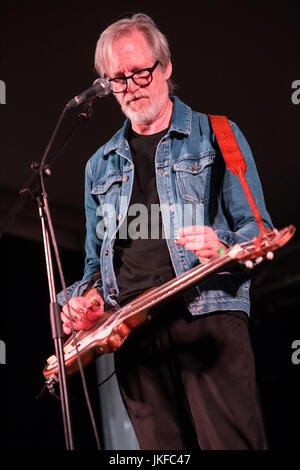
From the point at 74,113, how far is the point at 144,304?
6.90 feet

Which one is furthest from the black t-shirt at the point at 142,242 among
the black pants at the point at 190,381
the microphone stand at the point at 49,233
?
the microphone stand at the point at 49,233

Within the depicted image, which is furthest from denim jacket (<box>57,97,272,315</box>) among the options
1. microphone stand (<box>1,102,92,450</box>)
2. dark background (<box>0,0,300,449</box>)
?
dark background (<box>0,0,300,449</box>)

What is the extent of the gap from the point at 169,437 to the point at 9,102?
2304 mm

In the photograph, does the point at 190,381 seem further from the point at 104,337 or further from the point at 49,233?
the point at 49,233

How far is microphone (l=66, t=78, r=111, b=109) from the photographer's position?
1.71 metres

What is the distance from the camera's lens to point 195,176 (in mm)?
1838

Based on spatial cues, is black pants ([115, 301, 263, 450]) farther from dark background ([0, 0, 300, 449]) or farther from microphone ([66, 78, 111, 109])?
dark background ([0, 0, 300, 449])

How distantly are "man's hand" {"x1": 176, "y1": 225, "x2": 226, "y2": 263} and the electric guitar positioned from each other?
33mm

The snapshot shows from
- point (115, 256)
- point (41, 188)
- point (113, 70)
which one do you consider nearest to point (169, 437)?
point (115, 256)

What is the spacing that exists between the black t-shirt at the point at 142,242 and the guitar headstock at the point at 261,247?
12.5 inches

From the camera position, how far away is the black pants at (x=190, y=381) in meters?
1.52

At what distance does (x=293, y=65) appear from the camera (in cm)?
332

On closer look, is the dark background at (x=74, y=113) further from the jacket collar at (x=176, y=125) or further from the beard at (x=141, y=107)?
the beard at (x=141, y=107)
